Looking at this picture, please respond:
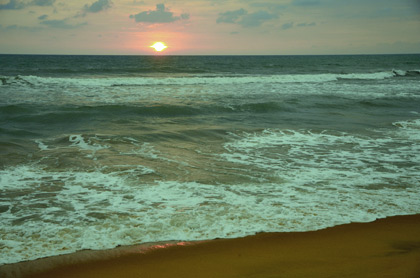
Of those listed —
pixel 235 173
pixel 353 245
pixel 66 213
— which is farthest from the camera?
pixel 235 173

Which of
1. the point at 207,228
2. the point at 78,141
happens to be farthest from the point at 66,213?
the point at 78,141

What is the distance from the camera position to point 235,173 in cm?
627

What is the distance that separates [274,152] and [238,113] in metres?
6.11

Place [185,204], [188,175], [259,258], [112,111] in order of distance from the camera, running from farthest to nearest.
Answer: [112,111]
[188,175]
[185,204]
[259,258]

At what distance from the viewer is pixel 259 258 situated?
3539mm

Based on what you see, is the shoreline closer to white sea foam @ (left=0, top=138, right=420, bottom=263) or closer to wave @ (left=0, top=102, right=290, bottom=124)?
white sea foam @ (left=0, top=138, right=420, bottom=263)

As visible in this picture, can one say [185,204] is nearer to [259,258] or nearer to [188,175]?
[188,175]

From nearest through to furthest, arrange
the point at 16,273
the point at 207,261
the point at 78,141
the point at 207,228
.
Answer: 1. the point at 16,273
2. the point at 207,261
3. the point at 207,228
4. the point at 78,141

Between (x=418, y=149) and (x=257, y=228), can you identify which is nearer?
(x=257, y=228)

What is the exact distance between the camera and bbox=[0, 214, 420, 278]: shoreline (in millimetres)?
3262

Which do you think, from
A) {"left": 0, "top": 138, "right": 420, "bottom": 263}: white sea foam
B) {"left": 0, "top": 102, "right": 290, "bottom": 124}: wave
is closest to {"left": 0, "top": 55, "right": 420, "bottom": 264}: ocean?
{"left": 0, "top": 138, "right": 420, "bottom": 263}: white sea foam

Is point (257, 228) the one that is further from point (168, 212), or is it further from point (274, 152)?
point (274, 152)

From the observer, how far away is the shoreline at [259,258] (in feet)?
10.7

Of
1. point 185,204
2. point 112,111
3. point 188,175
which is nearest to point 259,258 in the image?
point 185,204
